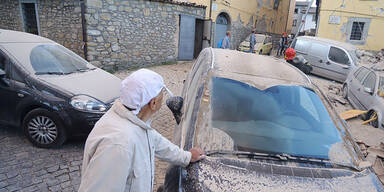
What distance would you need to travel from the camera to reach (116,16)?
9.71 m

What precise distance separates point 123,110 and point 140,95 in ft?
0.43

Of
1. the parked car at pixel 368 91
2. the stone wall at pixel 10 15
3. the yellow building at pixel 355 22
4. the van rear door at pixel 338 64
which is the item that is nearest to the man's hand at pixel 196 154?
the parked car at pixel 368 91

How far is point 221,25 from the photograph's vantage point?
16375 millimetres

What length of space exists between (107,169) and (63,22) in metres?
10.0

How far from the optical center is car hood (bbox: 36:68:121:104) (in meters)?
3.72

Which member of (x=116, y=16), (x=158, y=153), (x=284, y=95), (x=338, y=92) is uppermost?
(x=116, y=16)

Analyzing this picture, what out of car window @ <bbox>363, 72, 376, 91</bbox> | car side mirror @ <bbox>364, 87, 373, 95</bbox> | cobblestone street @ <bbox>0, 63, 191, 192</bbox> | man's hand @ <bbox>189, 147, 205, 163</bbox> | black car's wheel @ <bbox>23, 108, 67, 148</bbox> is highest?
man's hand @ <bbox>189, 147, 205, 163</bbox>

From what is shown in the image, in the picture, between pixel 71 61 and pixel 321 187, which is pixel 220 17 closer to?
pixel 71 61

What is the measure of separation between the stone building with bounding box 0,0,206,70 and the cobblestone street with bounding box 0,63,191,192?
18.9ft

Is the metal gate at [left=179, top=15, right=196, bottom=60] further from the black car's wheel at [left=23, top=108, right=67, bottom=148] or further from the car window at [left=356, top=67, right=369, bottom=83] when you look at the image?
the black car's wheel at [left=23, top=108, right=67, bottom=148]

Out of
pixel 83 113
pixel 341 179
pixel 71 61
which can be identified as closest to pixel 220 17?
pixel 71 61

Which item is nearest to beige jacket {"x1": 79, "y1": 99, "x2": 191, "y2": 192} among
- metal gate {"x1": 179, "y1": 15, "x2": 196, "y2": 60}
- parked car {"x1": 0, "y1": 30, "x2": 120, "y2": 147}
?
parked car {"x1": 0, "y1": 30, "x2": 120, "y2": 147}

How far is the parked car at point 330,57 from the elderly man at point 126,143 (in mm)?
11175

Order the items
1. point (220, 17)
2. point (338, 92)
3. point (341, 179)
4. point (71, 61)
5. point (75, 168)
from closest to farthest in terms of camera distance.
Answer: point (341, 179) < point (75, 168) < point (71, 61) < point (338, 92) < point (220, 17)
